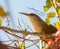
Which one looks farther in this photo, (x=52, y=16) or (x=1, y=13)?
(x=52, y=16)

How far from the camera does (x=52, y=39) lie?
1.11ft

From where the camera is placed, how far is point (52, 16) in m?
0.60

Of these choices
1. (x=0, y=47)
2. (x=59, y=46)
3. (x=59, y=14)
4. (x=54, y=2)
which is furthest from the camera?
(x=54, y=2)

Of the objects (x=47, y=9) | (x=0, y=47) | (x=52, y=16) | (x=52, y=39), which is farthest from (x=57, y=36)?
(x=47, y=9)

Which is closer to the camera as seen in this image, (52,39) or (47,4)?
(52,39)

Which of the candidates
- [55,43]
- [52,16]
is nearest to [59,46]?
[55,43]

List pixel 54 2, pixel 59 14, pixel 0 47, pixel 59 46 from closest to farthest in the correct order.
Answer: pixel 0 47, pixel 59 46, pixel 59 14, pixel 54 2

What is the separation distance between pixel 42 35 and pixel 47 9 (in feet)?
1.20

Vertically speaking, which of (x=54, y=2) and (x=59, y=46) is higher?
(x=54, y=2)

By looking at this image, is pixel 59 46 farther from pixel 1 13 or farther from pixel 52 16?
pixel 52 16

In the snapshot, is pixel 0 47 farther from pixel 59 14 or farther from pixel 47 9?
pixel 47 9

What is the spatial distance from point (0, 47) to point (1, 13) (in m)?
0.17

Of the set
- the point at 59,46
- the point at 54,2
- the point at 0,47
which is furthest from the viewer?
the point at 54,2

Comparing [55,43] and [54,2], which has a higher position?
[54,2]
